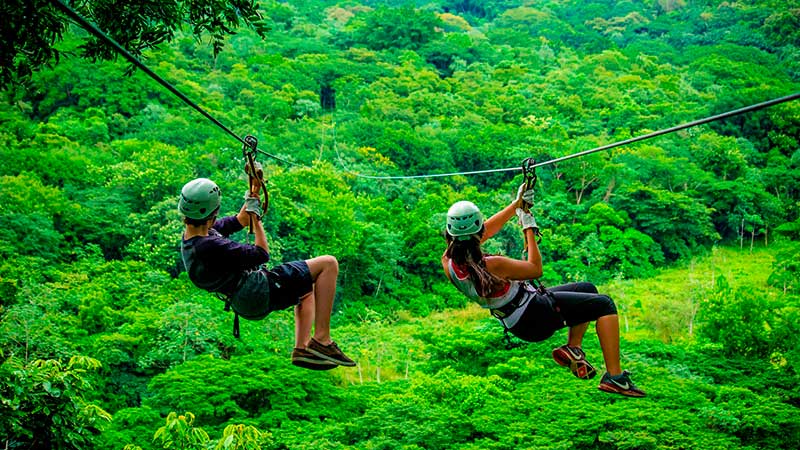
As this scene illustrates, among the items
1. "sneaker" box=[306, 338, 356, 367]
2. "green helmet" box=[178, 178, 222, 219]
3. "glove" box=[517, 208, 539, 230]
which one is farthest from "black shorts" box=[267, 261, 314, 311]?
"glove" box=[517, 208, 539, 230]

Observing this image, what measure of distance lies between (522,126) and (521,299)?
29.7 metres

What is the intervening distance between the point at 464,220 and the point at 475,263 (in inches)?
9.3

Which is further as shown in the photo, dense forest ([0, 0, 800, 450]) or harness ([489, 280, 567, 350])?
dense forest ([0, 0, 800, 450])

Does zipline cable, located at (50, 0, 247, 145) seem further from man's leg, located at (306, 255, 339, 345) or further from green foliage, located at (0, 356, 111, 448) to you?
green foliage, located at (0, 356, 111, 448)

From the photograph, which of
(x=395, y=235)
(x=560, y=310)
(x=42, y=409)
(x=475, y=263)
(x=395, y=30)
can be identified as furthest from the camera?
(x=395, y=30)

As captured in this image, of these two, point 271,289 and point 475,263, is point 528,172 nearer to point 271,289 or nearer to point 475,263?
point 475,263

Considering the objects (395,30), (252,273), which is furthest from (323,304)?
(395,30)

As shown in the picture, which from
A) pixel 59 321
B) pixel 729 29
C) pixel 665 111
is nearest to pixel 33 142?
pixel 59 321

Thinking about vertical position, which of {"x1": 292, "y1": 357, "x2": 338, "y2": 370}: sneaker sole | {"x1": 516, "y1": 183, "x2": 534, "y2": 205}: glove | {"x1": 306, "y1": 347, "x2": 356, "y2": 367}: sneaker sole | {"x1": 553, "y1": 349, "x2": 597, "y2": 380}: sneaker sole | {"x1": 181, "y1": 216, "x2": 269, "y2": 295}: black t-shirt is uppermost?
{"x1": 516, "y1": 183, "x2": 534, "y2": 205}: glove

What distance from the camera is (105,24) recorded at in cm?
445

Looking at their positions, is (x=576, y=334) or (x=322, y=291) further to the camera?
(x=576, y=334)

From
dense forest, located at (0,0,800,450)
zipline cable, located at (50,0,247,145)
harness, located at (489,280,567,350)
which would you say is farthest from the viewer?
dense forest, located at (0,0,800,450)

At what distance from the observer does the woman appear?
3.69 meters

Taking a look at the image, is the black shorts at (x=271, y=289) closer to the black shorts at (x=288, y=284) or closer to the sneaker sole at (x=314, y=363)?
the black shorts at (x=288, y=284)
